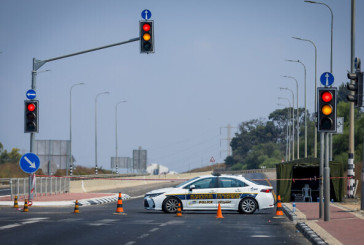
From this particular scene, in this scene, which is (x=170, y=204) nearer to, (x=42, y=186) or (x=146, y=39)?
(x=146, y=39)

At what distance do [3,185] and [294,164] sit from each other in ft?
128

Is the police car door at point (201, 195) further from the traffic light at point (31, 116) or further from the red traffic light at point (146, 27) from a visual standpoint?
the traffic light at point (31, 116)

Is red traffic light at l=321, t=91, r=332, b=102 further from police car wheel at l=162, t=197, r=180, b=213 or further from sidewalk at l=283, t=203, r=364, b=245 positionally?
police car wheel at l=162, t=197, r=180, b=213

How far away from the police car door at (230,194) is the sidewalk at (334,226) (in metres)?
1.96

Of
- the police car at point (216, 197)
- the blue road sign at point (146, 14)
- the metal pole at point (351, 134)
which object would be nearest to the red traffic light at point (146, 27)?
the blue road sign at point (146, 14)

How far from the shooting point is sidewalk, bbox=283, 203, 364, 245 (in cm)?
1673

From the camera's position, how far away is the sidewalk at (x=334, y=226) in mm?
16734

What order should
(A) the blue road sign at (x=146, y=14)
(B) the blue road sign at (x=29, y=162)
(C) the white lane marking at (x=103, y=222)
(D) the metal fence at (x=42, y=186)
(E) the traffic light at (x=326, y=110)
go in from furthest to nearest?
1. (D) the metal fence at (x=42, y=186)
2. (B) the blue road sign at (x=29, y=162)
3. (A) the blue road sign at (x=146, y=14)
4. (E) the traffic light at (x=326, y=110)
5. (C) the white lane marking at (x=103, y=222)

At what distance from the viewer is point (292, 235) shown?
19359mm

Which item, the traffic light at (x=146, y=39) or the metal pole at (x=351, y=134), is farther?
the metal pole at (x=351, y=134)

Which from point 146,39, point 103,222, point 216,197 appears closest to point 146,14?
point 146,39

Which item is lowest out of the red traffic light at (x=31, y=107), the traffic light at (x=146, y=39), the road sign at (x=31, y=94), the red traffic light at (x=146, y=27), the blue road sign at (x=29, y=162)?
the blue road sign at (x=29, y=162)

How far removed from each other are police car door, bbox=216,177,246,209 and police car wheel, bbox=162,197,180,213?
5.20 feet

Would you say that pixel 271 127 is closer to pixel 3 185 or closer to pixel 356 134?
pixel 356 134
